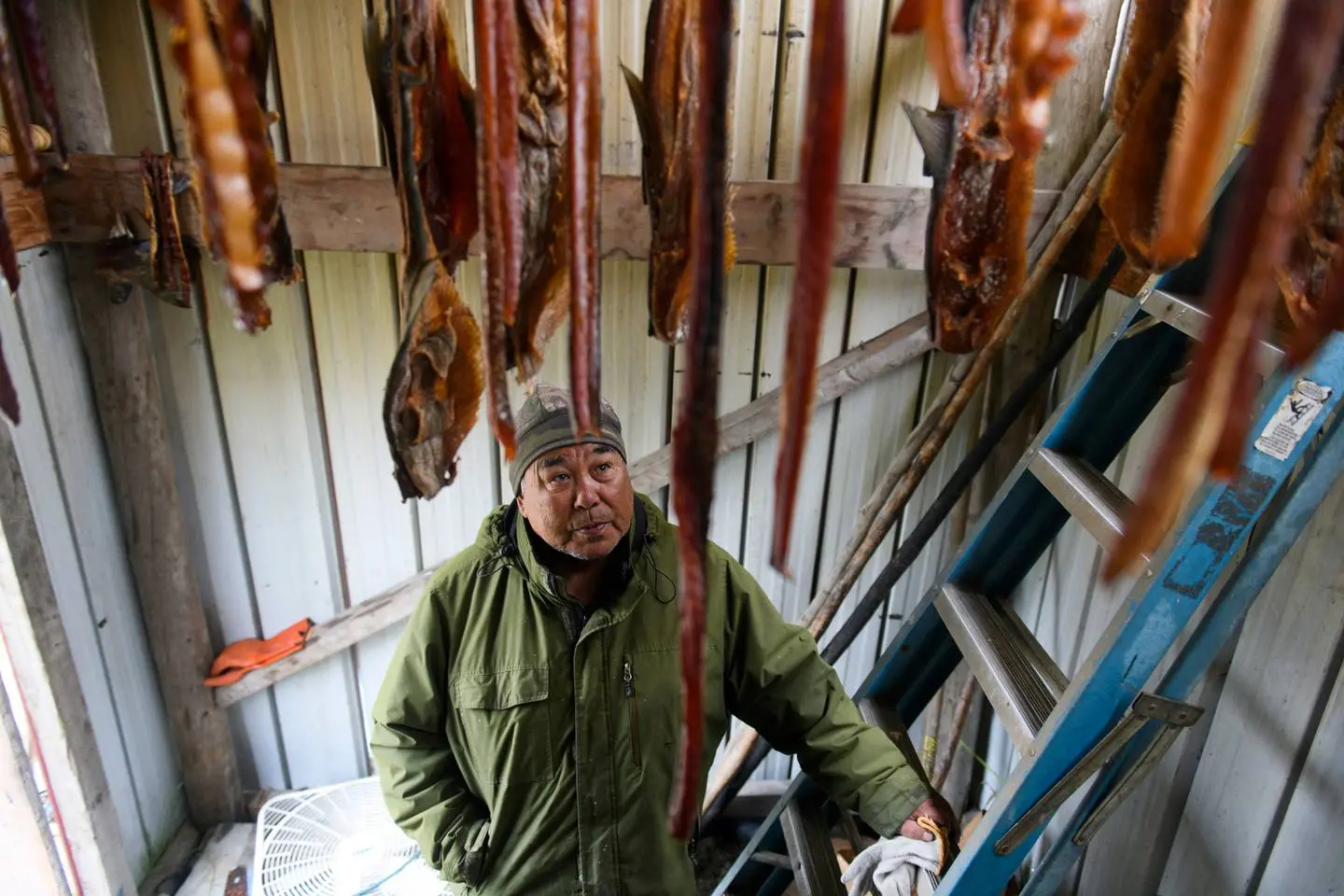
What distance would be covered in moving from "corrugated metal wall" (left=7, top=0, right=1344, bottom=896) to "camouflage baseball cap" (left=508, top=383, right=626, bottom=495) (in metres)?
0.23

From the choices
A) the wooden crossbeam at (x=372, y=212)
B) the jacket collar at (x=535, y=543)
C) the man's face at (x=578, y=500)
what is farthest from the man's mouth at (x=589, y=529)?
the wooden crossbeam at (x=372, y=212)

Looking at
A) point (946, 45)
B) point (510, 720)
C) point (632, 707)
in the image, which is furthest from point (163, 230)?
point (946, 45)

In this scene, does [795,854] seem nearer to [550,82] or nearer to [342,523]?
[342,523]

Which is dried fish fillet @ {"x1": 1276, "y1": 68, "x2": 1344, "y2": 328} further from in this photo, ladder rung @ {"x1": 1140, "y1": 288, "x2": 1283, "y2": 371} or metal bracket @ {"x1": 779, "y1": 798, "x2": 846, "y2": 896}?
metal bracket @ {"x1": 779, "y1": 798, "x2": 846, "y2": 896}

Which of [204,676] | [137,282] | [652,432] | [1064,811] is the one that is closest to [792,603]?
[652,432]

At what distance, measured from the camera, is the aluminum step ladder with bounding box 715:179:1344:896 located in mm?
1132

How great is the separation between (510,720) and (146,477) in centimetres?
155

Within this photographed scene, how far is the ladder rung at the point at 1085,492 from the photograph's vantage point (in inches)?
53.2

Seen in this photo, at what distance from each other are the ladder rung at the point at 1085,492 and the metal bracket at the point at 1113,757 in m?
0.28

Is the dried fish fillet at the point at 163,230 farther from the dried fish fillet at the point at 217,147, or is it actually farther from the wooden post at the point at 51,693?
the dried fish fillet at the point at 217,147

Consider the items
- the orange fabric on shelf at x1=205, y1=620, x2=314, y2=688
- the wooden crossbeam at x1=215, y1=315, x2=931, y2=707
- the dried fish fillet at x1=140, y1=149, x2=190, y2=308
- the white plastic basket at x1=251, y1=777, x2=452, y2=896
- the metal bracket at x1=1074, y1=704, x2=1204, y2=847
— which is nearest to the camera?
the metal bracket at x1=1074, y1=704, x2=1204, y2=847

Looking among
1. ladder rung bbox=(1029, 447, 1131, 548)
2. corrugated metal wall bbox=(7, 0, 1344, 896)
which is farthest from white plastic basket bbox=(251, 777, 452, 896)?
ladder rung bbox=(1029, 447, 1131, 548)

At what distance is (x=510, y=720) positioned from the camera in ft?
6.01

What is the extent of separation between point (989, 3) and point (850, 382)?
6.44 ft
